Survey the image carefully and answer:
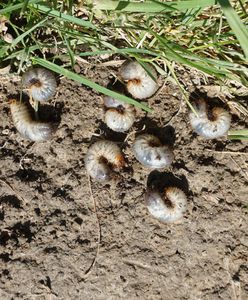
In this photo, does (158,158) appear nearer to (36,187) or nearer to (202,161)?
(202,161)

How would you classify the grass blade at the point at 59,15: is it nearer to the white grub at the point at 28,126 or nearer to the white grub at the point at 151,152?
the white grub at the point at 28,126

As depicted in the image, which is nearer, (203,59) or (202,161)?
(203,59)

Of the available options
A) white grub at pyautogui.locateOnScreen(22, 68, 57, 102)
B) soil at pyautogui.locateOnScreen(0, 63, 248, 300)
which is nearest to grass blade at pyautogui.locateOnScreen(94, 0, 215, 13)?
soil at pyautogui.locateOnScreen(0, 63, 248, 300)

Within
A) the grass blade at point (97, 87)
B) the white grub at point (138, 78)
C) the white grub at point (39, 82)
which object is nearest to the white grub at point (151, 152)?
the grass blade at point (97, 87)

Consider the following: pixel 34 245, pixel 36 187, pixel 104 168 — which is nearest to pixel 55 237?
pixel 34 245

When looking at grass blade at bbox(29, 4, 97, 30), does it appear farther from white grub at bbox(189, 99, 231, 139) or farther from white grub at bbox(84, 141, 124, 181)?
white grub at bbox(189, 99, 231, 139)

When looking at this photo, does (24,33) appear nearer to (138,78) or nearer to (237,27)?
(138,78)

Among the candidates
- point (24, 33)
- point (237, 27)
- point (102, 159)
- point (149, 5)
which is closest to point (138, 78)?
point (149, 5)
